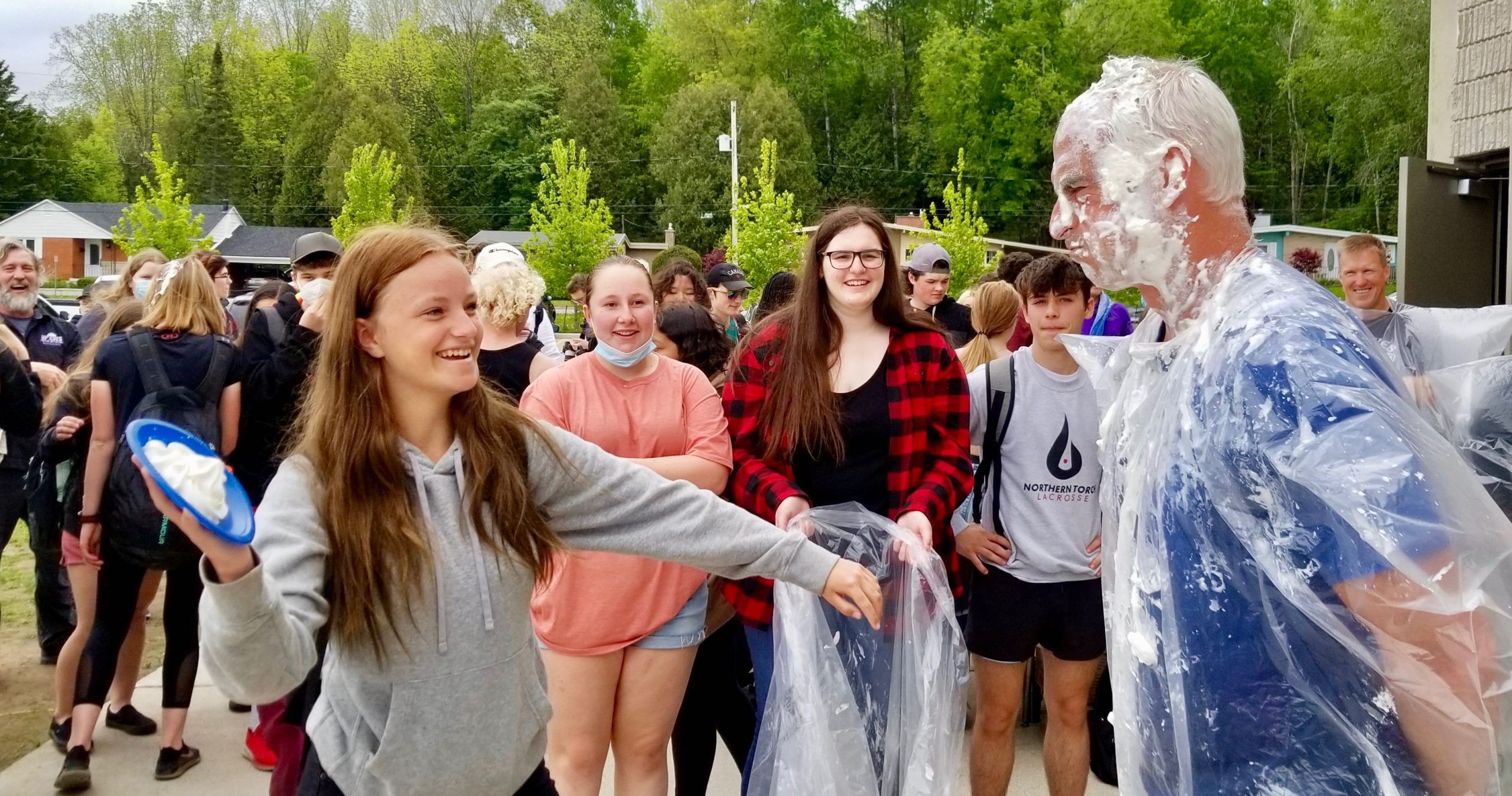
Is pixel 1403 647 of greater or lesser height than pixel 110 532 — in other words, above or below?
above

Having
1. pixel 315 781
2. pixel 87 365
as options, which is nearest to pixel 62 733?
pixel 87 365

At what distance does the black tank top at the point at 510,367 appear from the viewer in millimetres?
3924

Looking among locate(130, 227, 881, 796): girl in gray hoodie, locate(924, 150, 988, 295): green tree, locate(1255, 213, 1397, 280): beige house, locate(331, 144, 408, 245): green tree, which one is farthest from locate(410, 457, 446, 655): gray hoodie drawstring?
locate(1255, 213, 1397, 280): beige house

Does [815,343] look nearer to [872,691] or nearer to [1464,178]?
[872,691]

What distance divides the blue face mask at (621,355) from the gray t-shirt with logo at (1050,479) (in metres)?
0.95

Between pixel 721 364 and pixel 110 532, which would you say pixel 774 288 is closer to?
pixel 721 364

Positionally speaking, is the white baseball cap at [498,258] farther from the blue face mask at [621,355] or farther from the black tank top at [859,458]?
the black tank top at [859,458]

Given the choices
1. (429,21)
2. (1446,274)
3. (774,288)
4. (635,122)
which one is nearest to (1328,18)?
(635,122)

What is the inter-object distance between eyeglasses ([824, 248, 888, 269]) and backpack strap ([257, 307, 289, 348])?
2183mm

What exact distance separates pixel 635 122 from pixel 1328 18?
3225 centimetres

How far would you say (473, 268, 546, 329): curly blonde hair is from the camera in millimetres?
3932

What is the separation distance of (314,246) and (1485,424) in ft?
13.6

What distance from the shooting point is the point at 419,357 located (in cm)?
189

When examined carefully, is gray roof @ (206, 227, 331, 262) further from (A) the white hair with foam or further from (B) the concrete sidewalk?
(A) the white hair with foam
